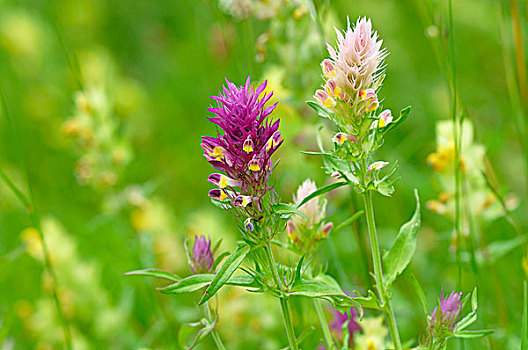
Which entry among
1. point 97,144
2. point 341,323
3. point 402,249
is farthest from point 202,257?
point 97,144

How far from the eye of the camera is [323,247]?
2133 millimetres

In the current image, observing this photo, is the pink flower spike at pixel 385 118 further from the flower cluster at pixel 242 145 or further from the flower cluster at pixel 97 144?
the flower cluster at pixel 97 144

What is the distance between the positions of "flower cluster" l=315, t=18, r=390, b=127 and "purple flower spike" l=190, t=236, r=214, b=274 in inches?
12.8

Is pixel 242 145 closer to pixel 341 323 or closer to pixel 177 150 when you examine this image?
pixel 341 323

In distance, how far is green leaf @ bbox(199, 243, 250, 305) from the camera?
83 cm

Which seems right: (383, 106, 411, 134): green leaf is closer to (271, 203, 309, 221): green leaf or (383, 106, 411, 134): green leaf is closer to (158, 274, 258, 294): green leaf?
(271, 203, 309, 221): green leaf

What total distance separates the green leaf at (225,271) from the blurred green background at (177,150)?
568 millimetres

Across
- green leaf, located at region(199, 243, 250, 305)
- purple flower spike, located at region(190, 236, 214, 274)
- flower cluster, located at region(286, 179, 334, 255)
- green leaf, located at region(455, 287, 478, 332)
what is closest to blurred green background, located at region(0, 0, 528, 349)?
green leaf, located at region(455, 287, 478, 332)

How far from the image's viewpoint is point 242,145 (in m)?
0.88

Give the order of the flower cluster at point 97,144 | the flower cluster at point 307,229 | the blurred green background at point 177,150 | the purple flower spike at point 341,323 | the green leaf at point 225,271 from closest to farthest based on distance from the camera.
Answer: the green leaf at point 225,271, the flower cluster at point 307,229, the purple flower spike at point 341,323, the blurred green background at point 177,150, the flower cluster at point 97,144

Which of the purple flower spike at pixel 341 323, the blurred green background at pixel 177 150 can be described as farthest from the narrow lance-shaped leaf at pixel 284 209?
the purple flower spike at pixel 341 323

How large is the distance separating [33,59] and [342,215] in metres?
2.73

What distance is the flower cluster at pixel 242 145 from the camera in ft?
2.84

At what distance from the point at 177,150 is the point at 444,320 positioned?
255cm
